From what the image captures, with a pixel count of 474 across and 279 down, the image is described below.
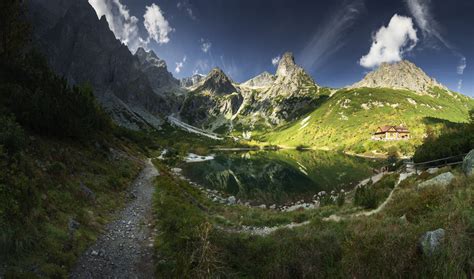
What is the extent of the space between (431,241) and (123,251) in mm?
10607

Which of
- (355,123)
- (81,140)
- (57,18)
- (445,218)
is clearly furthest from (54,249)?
(57,18)

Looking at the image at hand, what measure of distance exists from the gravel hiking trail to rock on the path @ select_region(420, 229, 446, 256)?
8390mm

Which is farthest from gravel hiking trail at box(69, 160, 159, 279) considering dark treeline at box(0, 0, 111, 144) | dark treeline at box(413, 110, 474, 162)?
dark treeline at box(413, 110, 474, 162)

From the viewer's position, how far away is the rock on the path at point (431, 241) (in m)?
6.24

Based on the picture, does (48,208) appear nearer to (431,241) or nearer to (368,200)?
(431,241)

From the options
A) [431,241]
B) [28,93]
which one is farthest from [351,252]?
[28,93]

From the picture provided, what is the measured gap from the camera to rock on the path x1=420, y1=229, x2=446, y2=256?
624 cm

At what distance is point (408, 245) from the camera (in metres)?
6.60

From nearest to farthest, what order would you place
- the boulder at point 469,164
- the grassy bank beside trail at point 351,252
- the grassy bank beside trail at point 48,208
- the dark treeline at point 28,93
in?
the grassy bank beside trail at point 351,252, the grassy bank beside trail at point 48,208, the boulder at point 469,164, the dark treeline at point 28,93

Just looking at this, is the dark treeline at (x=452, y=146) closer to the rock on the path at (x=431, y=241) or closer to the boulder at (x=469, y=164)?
the boulder at (x=469, y=164)

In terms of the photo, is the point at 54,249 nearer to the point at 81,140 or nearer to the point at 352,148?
the point at 81,140

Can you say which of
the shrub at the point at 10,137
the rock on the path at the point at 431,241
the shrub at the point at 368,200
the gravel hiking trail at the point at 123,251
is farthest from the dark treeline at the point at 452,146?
the shrub at the point at 10,137

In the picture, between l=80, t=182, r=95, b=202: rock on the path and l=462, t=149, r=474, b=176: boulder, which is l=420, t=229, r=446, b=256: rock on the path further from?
l=80, t=182, r=95, b=202: rock on the path

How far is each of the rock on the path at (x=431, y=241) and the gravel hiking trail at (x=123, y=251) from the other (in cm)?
839
